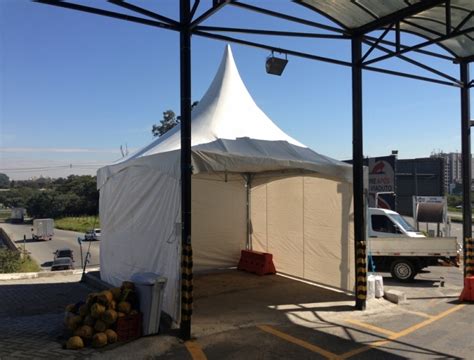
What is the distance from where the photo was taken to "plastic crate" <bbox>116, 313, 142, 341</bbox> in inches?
261

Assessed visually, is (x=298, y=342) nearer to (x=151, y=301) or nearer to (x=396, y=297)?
(x=151, y=301)

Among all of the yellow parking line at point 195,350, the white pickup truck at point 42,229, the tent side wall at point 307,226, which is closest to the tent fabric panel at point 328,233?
the tent side wall at point 307,226

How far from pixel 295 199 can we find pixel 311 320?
14.4 feet

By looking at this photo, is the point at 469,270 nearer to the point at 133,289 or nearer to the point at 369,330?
the point at 369,330

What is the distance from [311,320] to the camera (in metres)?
8.05

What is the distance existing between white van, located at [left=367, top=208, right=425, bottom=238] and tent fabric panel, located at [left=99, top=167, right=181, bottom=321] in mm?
7531

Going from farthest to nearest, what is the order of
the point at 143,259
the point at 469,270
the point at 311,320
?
the point at 469,270 → the point at 143,259 → the point at 311,320

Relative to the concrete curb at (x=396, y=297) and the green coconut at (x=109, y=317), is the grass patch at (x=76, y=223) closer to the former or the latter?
the concrete curb at (x=396, y=297)

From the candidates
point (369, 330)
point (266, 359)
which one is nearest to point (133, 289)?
point (266, 359)

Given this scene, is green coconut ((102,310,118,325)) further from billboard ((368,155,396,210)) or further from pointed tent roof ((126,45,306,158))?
billboard ((368,155,396,210))

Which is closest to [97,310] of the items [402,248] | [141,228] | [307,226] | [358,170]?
[141,228]

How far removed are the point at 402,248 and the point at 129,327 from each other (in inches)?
346

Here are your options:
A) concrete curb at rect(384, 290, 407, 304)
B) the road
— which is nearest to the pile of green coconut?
concrete curb at rect(384, 290, 407, 304)

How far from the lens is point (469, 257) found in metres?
10.5
